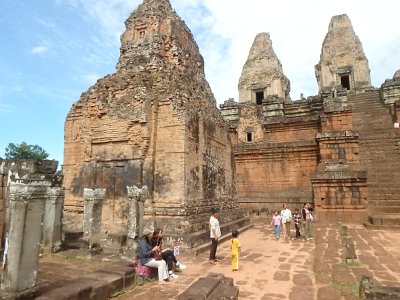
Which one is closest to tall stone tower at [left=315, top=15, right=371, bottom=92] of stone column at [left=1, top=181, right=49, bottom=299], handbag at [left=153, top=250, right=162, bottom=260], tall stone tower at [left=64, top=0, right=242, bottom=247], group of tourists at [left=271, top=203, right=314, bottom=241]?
group of tourists at [left=271, top=203, right=314, bottom=241]

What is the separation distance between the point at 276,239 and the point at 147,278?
19.1 ft

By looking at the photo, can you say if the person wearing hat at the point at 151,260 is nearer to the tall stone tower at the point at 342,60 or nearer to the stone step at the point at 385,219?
the stone step at the point at 385,219

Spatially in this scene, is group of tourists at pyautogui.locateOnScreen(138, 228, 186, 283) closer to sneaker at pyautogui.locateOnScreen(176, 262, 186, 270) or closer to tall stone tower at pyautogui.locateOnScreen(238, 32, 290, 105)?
sneaker at pyautogui.locateOnScreen(176, 262, 186, 270)

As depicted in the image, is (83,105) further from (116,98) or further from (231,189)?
(231,189)

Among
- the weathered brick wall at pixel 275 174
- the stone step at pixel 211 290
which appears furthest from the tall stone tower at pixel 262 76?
the stone step at pixel 211 290

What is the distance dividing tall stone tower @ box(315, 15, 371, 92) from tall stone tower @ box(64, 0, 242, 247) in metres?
20.0

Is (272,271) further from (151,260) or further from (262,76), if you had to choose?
(262,76)

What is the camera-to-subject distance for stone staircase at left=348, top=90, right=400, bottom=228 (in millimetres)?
12742

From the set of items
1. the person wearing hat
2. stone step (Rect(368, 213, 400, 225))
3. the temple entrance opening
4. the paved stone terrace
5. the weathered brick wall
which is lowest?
the paved stone terrace

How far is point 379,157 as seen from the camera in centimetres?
1537

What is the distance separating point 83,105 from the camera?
11.3 meters

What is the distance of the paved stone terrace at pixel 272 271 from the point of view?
16.9 ft

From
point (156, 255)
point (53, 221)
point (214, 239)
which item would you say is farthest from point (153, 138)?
point (156, 255)

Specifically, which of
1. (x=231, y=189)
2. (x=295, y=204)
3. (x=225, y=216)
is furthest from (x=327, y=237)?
(x=295, y=204)
